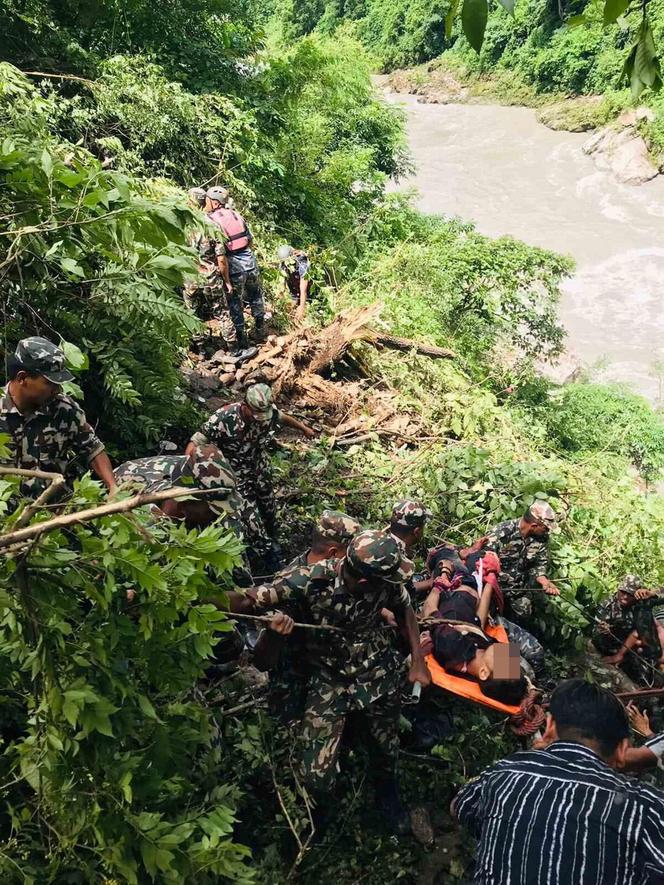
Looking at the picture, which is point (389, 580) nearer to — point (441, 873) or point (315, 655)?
point (315, 655)

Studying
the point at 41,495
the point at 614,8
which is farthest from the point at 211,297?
the point at 614,8

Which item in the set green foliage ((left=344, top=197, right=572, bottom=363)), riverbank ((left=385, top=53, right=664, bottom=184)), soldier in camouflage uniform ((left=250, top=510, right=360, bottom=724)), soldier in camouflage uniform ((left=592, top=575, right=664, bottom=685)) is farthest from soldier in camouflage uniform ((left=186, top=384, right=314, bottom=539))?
riverbank ((left=385, top=53, right=664, bottom=184))

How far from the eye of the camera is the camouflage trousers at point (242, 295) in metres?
7.24

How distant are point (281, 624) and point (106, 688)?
147cm

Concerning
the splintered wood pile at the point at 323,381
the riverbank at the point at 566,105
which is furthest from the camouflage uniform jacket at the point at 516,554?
the riverbank at the point at 566,105

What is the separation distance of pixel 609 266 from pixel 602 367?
646cm

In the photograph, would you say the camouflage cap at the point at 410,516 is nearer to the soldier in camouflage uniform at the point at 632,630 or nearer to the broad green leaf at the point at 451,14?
the soldier in camouflage uniform at the point at 632,630

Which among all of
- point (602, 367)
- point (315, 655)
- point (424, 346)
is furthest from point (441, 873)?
point (602, 367)

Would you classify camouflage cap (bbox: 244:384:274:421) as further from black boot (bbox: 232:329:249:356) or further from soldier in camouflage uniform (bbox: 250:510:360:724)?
black boot (bbox: 232:329:249:356)

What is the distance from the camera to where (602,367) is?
53.8 ft

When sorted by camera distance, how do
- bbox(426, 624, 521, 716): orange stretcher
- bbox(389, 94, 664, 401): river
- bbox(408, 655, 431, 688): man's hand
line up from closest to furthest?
1. bbox(408, 655, 431, 688): man's hand
2. bbox(426, 624, 521, 716): orange stretcher
3. bbox(389, 94, 664, 401): river

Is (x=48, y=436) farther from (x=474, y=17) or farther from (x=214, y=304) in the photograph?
(x=214, y=304)

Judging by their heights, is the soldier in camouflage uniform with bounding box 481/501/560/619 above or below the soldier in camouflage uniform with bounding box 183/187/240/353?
below

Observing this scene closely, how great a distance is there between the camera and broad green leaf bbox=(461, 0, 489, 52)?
1.28m
